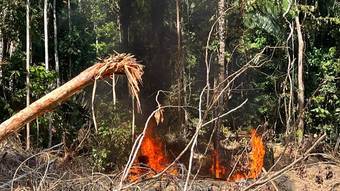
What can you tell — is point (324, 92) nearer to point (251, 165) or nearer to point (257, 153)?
point (257, 153)

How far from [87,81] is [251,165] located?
26.6ft

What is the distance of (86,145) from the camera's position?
1520cm

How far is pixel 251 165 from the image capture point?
13.2 metres

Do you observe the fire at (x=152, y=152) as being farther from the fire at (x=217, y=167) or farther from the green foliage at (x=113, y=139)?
the fire at (x=217, y=167)

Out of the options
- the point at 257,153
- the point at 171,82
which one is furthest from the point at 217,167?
the point at 171,82

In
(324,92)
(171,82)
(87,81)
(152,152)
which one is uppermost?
(87,81)

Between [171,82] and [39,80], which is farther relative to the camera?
[171,82]

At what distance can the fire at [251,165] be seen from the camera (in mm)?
12456

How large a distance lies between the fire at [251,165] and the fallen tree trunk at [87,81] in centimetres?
618

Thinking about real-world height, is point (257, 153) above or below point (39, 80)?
below

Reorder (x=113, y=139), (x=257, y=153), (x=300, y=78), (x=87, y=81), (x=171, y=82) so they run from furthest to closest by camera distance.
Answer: (x=171, y=82), (x=300, y=78), (x=113, y=139), (x=257, y=153), (x=87, y=81)

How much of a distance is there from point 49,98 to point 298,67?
40.2 ft

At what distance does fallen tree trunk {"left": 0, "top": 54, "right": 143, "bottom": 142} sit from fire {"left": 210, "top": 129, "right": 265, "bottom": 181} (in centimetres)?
618

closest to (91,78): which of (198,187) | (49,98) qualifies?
(49,98)
